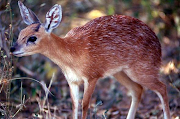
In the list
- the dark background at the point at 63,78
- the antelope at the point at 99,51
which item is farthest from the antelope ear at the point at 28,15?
the dark background at the point at 63,78

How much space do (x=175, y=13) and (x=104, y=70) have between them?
4.41m

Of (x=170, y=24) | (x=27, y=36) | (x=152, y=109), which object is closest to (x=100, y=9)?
(x=170, y=24)

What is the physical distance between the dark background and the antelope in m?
0.31

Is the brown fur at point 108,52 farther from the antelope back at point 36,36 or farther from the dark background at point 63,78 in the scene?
the dark background at point 63,78

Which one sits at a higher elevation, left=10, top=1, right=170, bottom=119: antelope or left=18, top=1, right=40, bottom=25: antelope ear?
left=18, top=1, right=40, bottom=25: antelope ear

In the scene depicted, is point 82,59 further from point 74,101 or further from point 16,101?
point 16,101

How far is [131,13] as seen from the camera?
35.4 ft

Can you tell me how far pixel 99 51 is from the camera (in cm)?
600

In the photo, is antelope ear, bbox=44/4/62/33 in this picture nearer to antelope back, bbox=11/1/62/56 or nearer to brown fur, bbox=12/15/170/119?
antelope back, bbox=11/1/62/56

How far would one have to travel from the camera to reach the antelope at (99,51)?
5.66 m

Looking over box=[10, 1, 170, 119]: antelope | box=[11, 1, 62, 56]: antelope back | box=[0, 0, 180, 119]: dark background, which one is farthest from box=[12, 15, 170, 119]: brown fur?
box=[0, 0, 180, 119]: dark background

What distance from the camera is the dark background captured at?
19.5 feet

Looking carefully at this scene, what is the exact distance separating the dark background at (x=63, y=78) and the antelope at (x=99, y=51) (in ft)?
1.01

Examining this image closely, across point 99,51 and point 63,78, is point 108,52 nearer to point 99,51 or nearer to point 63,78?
point 99,51
